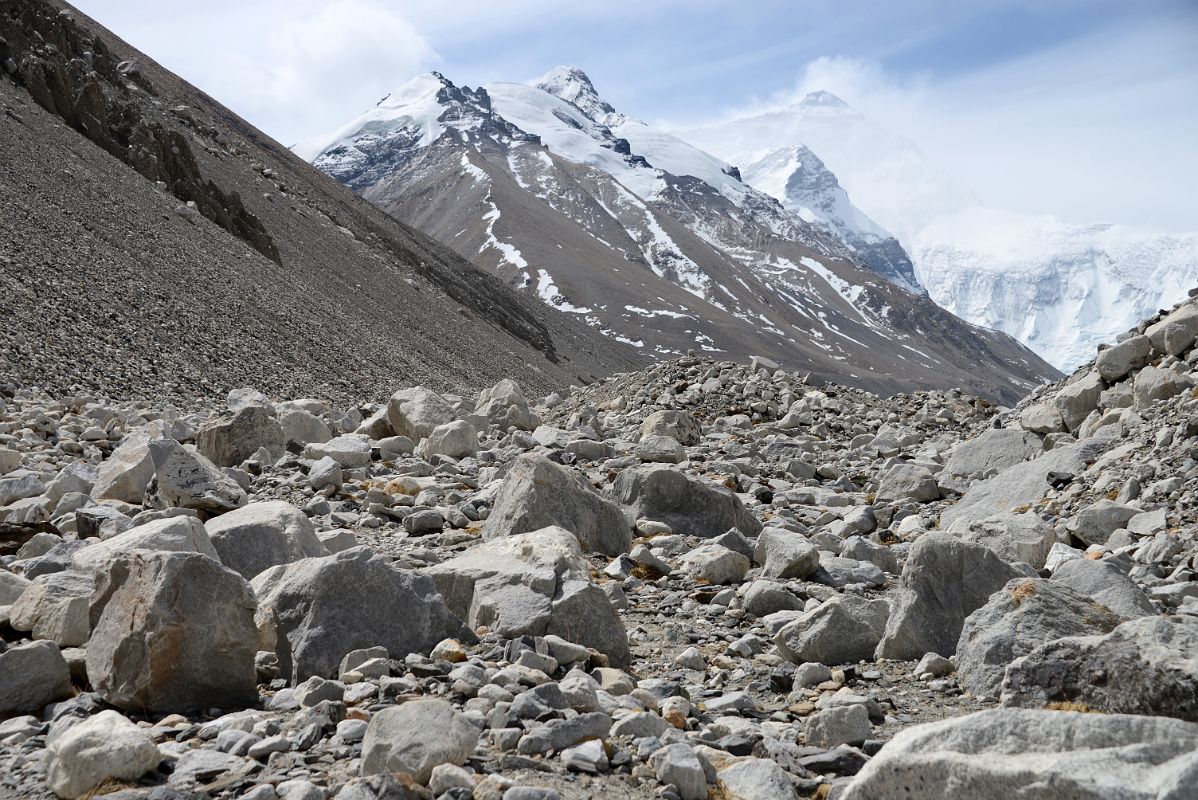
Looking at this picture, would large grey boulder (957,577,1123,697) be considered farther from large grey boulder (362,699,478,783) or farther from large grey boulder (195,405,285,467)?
large grey boulder (195,405,285,467)

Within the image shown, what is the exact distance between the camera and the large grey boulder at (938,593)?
19.1ft

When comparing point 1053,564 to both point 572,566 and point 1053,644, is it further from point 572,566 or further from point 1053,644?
point 572,566

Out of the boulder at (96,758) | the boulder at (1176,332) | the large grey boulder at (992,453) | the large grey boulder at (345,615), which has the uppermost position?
the boulder at (1176,332)

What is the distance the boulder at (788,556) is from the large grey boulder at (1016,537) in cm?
126

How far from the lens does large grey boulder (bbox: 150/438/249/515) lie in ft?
30.1

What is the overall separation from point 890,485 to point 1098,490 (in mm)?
3378

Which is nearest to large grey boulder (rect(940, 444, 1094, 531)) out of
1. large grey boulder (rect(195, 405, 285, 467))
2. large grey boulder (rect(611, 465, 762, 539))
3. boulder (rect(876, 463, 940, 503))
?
boulder (rect(876, 463, 940, 503))

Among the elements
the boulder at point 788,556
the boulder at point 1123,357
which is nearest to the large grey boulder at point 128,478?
the boulder at point 788,556

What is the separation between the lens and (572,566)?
6.05m

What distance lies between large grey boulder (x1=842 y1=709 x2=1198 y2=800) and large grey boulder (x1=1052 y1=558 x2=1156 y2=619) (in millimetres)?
2765

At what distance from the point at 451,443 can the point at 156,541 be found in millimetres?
7774

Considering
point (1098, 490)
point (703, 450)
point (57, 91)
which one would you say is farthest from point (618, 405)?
point (57, 91)

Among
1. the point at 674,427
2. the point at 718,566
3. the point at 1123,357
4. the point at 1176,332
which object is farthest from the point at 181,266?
the point at 1176,332

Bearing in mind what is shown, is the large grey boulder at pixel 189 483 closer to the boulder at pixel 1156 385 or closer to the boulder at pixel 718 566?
the boulder at pixel 718 566
